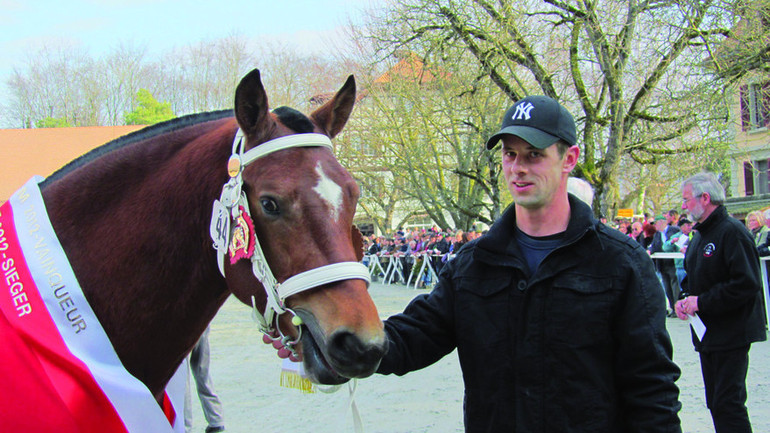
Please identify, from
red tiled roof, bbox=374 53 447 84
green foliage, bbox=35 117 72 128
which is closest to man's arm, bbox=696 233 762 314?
red tiled roof, bbox=374 53 447 84

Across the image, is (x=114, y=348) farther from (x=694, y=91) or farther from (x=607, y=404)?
(x=694, y=91)

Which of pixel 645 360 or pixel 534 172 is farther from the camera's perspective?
pixel 534 172

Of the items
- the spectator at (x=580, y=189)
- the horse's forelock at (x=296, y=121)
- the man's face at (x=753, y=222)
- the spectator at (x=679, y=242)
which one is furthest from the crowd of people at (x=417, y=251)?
the horse's forelock at (x=296, y=121)

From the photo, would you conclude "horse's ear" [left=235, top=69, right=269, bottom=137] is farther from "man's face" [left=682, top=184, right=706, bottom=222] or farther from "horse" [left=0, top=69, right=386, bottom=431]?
"man's face" [left=682, top=184, right=706, bottom=222]

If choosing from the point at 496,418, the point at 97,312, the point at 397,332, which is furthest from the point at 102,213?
the point at 496,418

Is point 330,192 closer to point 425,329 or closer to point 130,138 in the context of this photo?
point 425,329

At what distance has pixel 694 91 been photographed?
12.2m

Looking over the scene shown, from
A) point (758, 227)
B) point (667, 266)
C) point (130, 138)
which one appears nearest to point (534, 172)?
point (130, 138)

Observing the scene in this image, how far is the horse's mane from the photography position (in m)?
2.31

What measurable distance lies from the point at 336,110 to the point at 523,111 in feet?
2.47

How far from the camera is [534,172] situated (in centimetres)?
215

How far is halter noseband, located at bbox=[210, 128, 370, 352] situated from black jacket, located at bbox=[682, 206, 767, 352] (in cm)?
331

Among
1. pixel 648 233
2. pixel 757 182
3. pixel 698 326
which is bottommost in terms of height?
pixel 757 182

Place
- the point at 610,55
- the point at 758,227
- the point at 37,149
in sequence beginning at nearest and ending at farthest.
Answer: the point at 758,227 → the point at 610,55 → the point at 37,149
